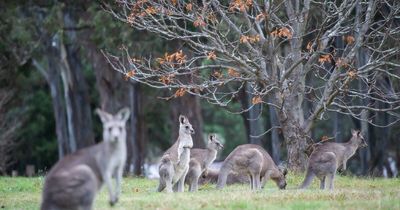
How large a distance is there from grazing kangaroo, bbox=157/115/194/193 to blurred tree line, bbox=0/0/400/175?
→ 9.21m

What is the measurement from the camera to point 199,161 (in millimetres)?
18938

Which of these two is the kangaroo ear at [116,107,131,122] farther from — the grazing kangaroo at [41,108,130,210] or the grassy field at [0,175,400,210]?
the grassy field at [0,175,400,210]

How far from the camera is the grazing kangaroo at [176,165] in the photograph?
1762 centimetres

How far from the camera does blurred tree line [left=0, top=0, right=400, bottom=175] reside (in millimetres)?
32812

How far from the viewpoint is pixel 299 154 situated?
71.1 feet

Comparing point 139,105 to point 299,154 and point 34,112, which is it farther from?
point 299,154

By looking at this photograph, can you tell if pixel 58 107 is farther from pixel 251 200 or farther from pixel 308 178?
pixel 251 200

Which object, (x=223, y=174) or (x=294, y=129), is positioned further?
(x=294, y=129)

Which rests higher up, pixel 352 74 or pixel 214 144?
pixel 352 74

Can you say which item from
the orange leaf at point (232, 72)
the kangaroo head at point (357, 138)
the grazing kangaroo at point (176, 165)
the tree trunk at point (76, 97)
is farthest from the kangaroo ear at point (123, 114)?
the tree trunk at point (76, 97)

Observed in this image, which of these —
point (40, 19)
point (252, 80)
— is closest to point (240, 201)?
point (252, 80)

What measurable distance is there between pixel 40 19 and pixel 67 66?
3120mm

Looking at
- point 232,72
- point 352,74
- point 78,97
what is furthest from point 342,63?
point 78,97

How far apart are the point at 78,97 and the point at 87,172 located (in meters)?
28.4
